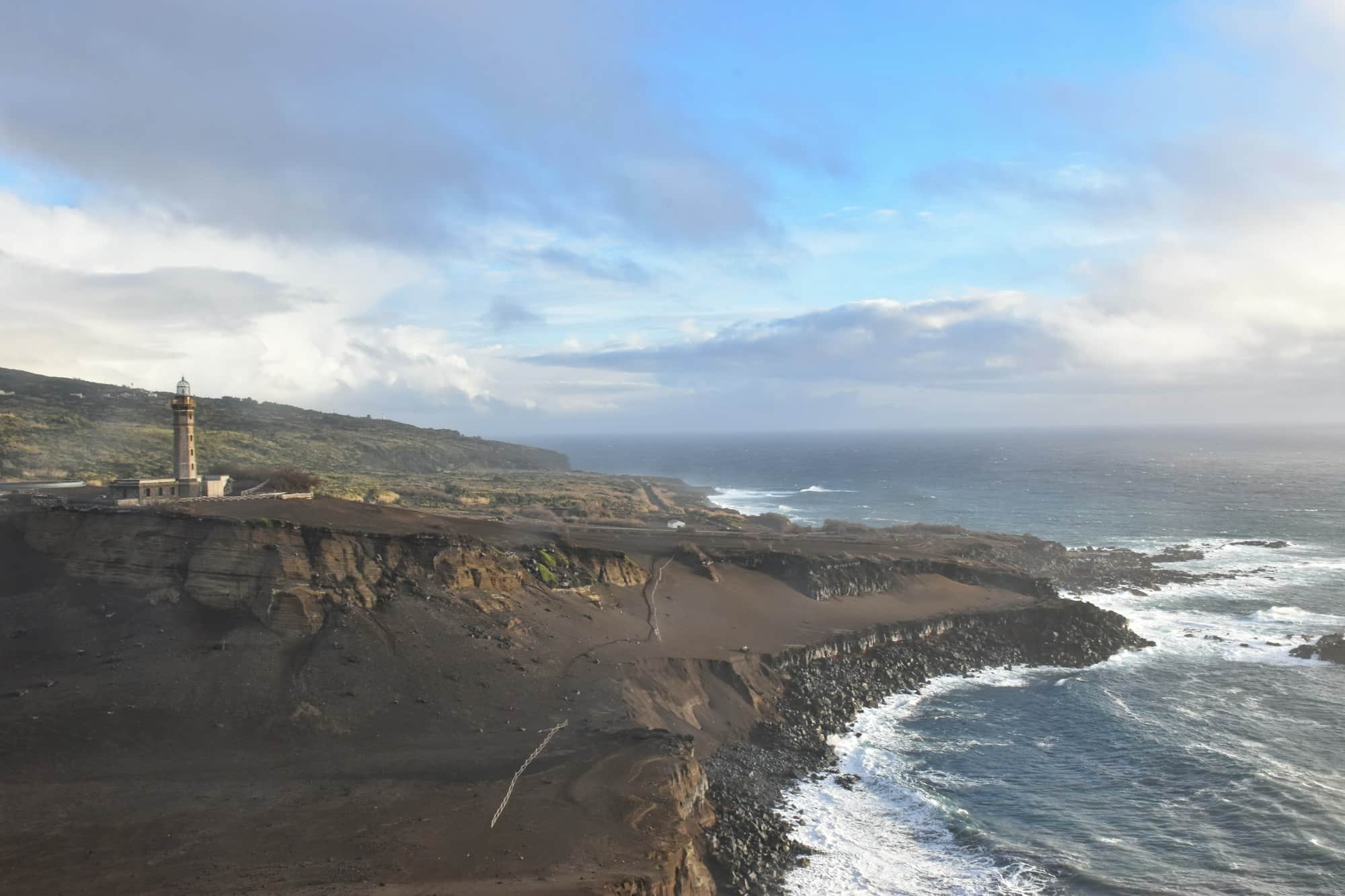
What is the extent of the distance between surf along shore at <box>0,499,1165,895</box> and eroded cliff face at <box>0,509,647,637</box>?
88mm

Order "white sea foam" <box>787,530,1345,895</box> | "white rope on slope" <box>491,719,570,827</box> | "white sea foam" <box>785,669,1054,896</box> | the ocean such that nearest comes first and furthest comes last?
"white rope on slope" <box>491,719,570,827</box>
"white sea foam" <box>785,669,1054,896</box>
"white sea foam" <box>787,530,1345,895</box>
the ocean

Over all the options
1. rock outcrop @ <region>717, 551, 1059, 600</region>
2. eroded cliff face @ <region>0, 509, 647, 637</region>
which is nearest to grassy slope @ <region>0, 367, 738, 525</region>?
rock outcrop @ <region>717, 551, 1059, 600</region>

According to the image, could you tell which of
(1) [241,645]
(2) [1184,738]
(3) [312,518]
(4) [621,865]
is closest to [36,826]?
(1) [241,645]

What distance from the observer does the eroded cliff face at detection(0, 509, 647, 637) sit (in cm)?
2684

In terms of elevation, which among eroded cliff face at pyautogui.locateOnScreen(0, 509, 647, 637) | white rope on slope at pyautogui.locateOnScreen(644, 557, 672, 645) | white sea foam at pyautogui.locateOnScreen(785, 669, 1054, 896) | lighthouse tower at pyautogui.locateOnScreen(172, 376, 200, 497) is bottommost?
white sea foam at pyautogui.locateOnScreen(785, 669, 1054, 896)

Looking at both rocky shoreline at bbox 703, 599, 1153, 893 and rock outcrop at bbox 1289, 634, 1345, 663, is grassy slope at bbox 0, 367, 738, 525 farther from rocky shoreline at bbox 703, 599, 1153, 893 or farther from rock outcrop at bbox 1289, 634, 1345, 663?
rock outcrop at bbox 1289, 634, 1345, 663

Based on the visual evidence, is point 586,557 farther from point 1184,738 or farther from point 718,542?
point 1184,738

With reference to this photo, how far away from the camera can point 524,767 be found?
20719mm

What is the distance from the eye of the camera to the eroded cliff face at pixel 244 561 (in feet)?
88.1

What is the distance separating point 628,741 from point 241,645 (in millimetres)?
12585

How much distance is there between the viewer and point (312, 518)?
1238 inches

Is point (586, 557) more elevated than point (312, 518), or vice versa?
point (312, 518)

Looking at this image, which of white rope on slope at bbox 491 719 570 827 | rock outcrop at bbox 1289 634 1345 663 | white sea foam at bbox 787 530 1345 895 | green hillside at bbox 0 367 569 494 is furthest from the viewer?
green hillside at bbox 0 367 569 494

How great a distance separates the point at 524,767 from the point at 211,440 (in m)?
75.2
